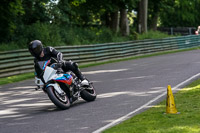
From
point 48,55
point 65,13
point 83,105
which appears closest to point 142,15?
point 65,13

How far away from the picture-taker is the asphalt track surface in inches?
319

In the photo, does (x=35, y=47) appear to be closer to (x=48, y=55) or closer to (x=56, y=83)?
(x=48, y=55)

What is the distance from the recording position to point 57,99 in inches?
377

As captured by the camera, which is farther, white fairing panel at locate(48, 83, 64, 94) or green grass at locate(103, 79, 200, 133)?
white fairing panel at locate(48, 83, 64, 94)

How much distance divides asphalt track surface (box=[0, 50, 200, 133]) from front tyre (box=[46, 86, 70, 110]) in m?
0.14

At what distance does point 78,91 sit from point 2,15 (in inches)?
597

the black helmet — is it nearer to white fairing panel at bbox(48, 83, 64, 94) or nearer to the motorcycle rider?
the motorcycle rider

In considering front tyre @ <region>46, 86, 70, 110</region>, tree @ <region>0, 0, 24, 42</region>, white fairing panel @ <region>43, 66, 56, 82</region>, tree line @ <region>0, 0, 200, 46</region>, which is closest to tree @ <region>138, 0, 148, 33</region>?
tree line @ <region>0, 0, 200, 46</region>

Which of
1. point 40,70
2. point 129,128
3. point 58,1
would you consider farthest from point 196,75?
point 58,1

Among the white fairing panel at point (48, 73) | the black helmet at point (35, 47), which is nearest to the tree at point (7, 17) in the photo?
the black helmet at point (35, 47)

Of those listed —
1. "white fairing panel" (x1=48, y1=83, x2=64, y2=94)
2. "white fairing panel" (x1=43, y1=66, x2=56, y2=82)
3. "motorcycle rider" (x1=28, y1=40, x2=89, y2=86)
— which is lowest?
"white fairing panel" (x1=48, y1=83, x2=64, y2=94)

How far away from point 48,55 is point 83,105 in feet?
4.85

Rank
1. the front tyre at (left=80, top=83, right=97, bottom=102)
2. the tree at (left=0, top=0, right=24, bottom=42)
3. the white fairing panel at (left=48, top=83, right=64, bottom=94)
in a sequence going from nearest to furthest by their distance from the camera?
Answer: 1. the white fairing panel at (left=48, top=83, right=64, bottom=94)
2. the front tyre at (left=80, top=83, right=97, bottom=102)
3. the tree at (left=0, top=0, right=24, bottom=42)

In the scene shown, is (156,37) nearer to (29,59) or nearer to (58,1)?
(58,1)
